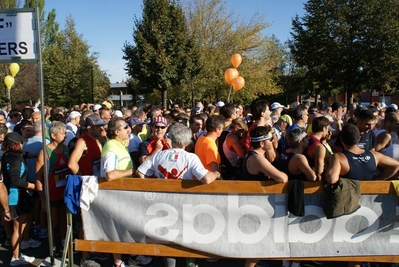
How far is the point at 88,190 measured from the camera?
3.84 m

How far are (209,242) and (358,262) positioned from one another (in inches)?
64.0

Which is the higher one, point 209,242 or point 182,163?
point 182,163

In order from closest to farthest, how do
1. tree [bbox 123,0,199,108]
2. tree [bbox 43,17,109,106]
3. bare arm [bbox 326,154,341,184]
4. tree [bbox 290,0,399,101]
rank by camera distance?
bare arm [bbox 326,154,341,184]
tree [bbox 123,0,199,108]
tree [bbox 290,0,399,101]
tree [bbox 43,17,109,106]

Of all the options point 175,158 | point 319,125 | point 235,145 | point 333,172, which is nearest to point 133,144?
point 235,145

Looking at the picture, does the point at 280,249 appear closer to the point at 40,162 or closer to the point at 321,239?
the point at 321,239

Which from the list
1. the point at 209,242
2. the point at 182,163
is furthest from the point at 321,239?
the point at 182,163

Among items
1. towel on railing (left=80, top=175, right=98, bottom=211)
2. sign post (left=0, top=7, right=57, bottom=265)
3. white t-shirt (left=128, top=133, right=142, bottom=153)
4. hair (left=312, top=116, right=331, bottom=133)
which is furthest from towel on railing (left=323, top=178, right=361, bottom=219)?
white t-shirt (left=128, top=133, right=142, bottom=153)

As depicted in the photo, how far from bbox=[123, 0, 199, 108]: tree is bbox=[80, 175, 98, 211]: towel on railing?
1731 cm

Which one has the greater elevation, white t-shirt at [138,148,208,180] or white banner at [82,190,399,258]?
white t-shirt at [138,148,208,180]

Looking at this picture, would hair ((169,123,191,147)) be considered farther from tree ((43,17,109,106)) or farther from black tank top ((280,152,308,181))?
tree ((43,17,109,106))

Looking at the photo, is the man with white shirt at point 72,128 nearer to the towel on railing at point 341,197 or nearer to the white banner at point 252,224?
the white banner at point 252,224

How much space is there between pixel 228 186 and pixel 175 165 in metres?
0.61

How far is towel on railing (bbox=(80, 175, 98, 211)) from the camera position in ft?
12.5

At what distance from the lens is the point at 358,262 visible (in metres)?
3.84
